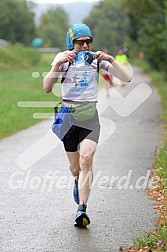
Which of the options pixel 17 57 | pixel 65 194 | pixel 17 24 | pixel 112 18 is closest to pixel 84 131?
pixel 65 194

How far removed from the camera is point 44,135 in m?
16.7

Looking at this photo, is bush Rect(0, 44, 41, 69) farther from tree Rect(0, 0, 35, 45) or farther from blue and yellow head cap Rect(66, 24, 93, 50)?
blue and yellow head cap Rect(66, 24, 93, 50)

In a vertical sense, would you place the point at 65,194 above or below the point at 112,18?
above

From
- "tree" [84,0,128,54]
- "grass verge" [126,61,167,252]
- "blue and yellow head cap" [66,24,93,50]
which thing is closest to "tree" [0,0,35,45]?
"tree" [84,0,128,54]

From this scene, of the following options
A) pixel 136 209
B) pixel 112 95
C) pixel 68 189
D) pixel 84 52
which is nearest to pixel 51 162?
pixel 68 189

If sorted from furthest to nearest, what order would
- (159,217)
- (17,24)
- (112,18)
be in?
(112,18), (17,24), (159,217)

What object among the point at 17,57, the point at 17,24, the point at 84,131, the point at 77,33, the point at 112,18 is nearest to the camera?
the point at 77,33

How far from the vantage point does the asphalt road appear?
705 centimetres

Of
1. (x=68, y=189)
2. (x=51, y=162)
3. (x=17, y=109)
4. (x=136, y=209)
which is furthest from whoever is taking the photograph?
(x=17, y=109)

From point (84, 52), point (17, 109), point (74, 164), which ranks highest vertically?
point (84, 52)

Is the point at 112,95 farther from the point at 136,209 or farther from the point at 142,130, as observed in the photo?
the point at 136,209

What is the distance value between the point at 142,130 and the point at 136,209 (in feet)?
31.2

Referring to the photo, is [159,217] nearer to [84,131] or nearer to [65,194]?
[84,131]

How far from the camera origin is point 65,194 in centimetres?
949
